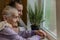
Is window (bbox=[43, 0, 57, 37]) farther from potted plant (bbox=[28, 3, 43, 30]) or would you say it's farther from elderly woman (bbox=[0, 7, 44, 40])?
elderly woman (bbox=[0, 7, 44, 40])

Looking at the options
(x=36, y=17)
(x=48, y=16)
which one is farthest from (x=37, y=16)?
(x=48, y=16)

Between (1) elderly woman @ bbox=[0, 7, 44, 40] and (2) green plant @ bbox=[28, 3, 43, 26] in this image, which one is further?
(2) green plant @ bbox=[28, 3, 43, 26]

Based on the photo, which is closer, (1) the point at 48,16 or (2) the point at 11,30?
(2) the point at 11,30

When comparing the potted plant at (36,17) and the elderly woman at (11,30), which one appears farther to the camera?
Answer: the potted plant at (36,17)

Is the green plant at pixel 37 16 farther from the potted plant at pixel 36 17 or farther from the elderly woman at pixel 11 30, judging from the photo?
the elderly woman at pixel 11 30

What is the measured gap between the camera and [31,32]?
1874mm

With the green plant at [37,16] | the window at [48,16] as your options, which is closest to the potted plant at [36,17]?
the green plant at [37,16]

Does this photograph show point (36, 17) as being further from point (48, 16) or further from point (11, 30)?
point (11, 30)

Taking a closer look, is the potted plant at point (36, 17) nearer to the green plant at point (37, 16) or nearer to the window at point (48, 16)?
the green plant at point (37, 16)

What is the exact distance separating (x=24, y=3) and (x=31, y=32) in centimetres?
59

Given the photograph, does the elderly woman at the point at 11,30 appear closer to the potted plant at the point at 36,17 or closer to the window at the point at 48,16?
the potted plant at the point at 36,17

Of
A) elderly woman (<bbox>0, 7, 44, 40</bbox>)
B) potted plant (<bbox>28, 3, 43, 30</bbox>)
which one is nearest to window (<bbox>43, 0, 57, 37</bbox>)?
potted plant (<bbox>28, 3, 43, 30</bbox>)

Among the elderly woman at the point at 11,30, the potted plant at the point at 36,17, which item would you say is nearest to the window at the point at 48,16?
the potted plant at the point at 36,17

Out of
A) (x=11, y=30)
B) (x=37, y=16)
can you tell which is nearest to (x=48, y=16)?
(x=37, y=16)
